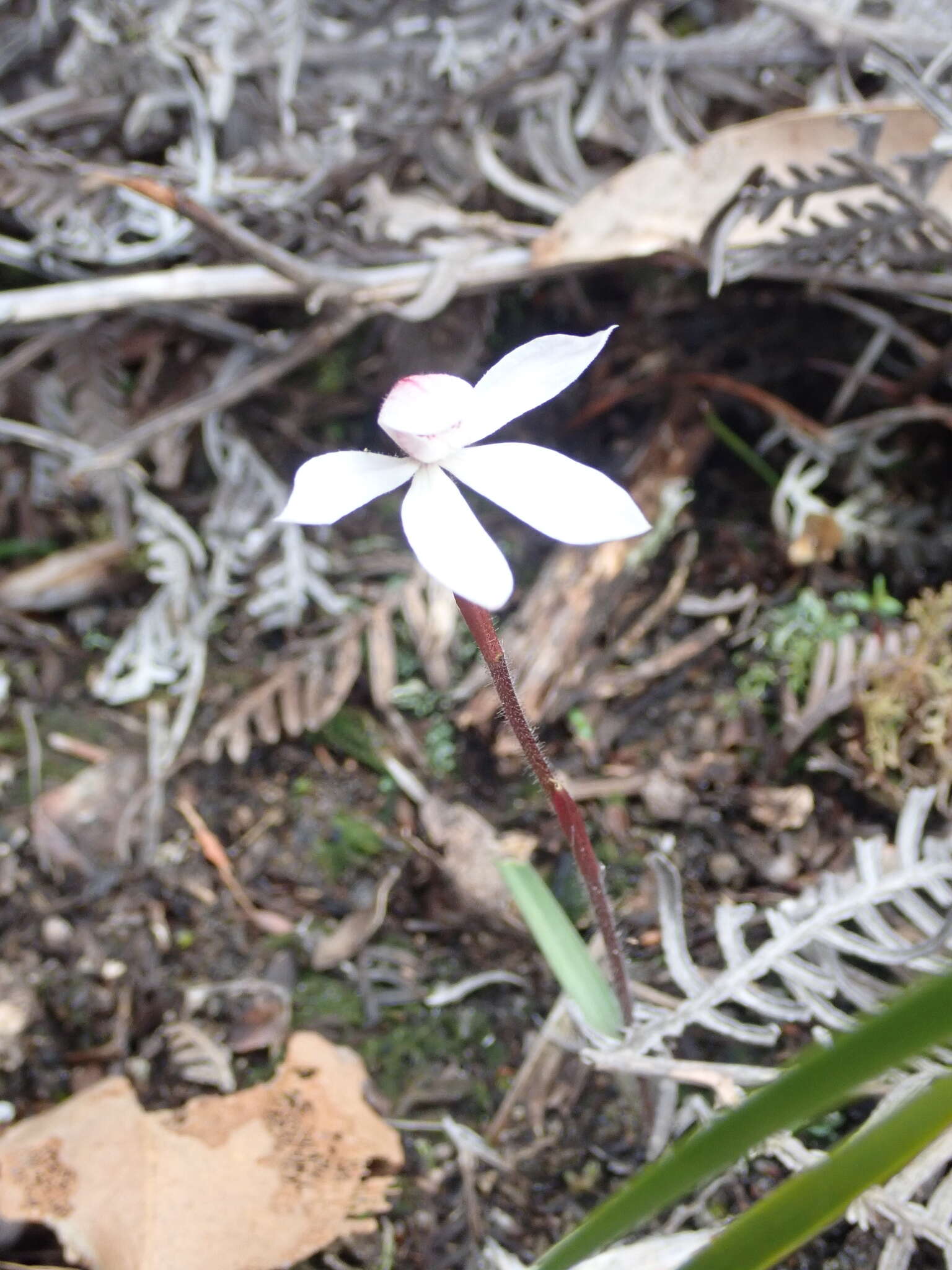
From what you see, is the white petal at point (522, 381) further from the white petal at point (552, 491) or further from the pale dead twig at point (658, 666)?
the pale dead twig at point (658, 666)

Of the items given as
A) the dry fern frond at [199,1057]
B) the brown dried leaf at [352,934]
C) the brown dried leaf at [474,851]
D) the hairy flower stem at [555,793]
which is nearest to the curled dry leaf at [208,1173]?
the dry fern frond at [199,1057]

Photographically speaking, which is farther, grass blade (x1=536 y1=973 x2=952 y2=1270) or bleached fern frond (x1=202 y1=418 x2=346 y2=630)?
bleached fern frond (x1=202 y1=418 x2=346 y2=630)

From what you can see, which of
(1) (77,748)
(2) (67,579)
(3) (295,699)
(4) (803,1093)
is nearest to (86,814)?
(1) (77,748)

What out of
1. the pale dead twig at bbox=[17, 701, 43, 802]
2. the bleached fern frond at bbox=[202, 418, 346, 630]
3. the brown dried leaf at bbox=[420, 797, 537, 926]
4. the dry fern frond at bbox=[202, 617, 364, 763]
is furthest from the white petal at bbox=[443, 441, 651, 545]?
the pale dead twig at bbox=[17, 701, 43, 802]

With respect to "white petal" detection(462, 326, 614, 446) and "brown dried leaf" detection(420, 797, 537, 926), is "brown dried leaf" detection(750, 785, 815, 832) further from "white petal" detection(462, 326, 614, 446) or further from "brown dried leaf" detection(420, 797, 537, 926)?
"white petal" detection(462, 326, 614, 446)

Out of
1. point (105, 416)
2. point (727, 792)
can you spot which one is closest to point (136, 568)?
point (105, 416)

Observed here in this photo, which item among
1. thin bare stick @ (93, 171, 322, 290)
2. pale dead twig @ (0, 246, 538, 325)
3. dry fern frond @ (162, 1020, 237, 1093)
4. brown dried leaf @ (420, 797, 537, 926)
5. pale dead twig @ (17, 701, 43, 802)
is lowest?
dry fern frond @ (162, 1020, 237, 1093)

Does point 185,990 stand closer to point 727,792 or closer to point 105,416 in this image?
point 727,792
